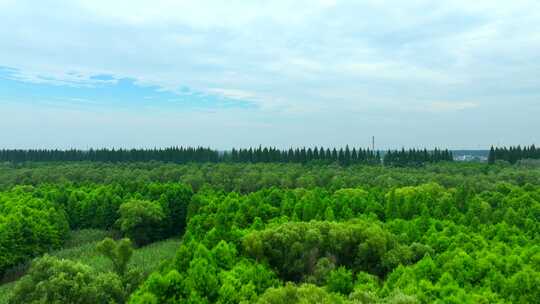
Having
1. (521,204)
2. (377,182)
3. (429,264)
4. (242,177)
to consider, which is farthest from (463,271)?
(242,177)

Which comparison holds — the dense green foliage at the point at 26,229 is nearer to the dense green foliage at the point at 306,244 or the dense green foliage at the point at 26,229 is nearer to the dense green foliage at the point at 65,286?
the dense green foliage at the point at 306,244

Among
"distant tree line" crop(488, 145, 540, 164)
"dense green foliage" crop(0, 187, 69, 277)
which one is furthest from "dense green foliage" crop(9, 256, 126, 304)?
"distant tree line" crop(488, 145, 540, 164)

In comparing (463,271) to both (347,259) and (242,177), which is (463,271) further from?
(242,177)

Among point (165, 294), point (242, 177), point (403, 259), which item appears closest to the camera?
point (165, 294)

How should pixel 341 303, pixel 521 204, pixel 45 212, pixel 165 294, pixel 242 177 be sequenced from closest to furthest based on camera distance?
pixel 341 303 → pixel 165 294 → pixel 521 204 → pixel 45 212 → pixel 242 177

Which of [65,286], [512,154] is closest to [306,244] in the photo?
[65,286]

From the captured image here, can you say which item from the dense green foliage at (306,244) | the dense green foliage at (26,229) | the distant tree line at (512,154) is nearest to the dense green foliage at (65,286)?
the dense green foliage at (306,244)

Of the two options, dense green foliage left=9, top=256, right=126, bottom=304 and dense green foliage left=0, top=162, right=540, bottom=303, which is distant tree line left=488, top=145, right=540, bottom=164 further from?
dense green foliage left=9, top=256, right=126, bottom=304
